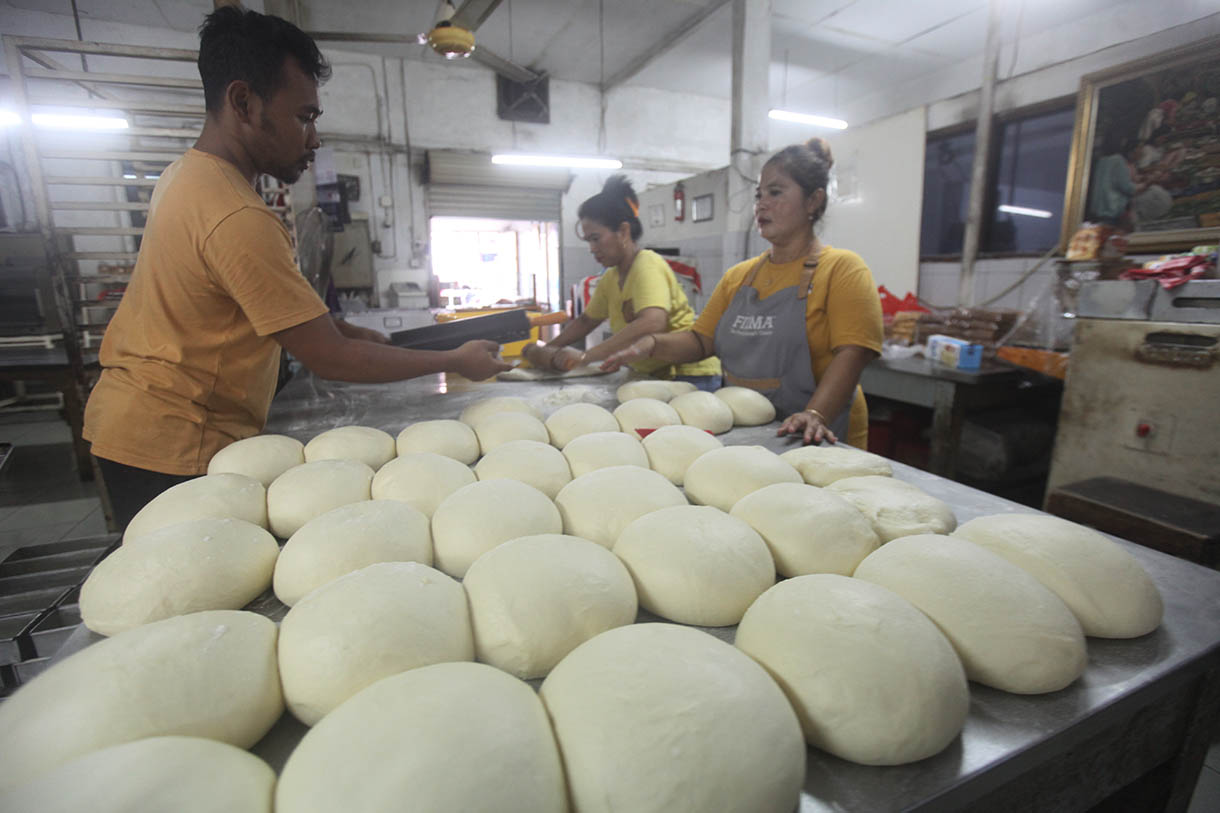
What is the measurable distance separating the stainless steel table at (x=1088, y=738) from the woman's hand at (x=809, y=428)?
0.75 metres

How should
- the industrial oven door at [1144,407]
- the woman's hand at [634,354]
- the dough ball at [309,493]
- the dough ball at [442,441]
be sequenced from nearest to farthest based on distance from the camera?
the dough ball at [309,493]
the dough ball at [442,441]
the industrial oven door at [1144,407]
the woman's hand at [634,354]

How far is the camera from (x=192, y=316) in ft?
4.73

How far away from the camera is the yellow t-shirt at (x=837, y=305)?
6.23 feet

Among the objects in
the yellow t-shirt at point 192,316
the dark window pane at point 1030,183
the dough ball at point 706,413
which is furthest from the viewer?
the dark window pane at point 1030,183

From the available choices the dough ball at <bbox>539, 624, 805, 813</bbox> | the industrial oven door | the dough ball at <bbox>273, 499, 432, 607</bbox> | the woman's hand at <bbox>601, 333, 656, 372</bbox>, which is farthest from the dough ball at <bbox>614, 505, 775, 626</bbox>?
the industrial oven door

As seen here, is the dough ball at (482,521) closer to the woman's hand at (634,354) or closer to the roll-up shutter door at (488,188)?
the woman's hand at (634,354)

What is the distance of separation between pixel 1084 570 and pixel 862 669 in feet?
1.68

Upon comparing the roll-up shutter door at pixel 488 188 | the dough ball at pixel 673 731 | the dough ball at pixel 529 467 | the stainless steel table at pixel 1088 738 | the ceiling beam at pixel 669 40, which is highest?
the ceiling beam at pixel 669 40

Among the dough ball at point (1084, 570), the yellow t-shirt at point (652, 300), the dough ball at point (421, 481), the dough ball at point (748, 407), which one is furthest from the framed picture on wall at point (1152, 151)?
the dough ball at point (421, 481)

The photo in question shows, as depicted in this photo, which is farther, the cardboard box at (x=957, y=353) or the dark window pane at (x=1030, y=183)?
the dark window pane at (x=1030, y=183)

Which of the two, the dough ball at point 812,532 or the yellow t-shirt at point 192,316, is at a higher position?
the yellow t-shirt at point 192,316

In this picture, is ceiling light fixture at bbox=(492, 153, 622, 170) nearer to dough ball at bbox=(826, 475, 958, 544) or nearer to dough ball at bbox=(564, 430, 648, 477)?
dough ball at bbox=(564, 430, 648, 477)

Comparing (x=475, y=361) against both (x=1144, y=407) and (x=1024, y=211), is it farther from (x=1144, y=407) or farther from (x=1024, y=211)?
(x=1024, y=211)

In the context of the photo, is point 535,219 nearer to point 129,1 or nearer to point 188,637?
point 129,1
